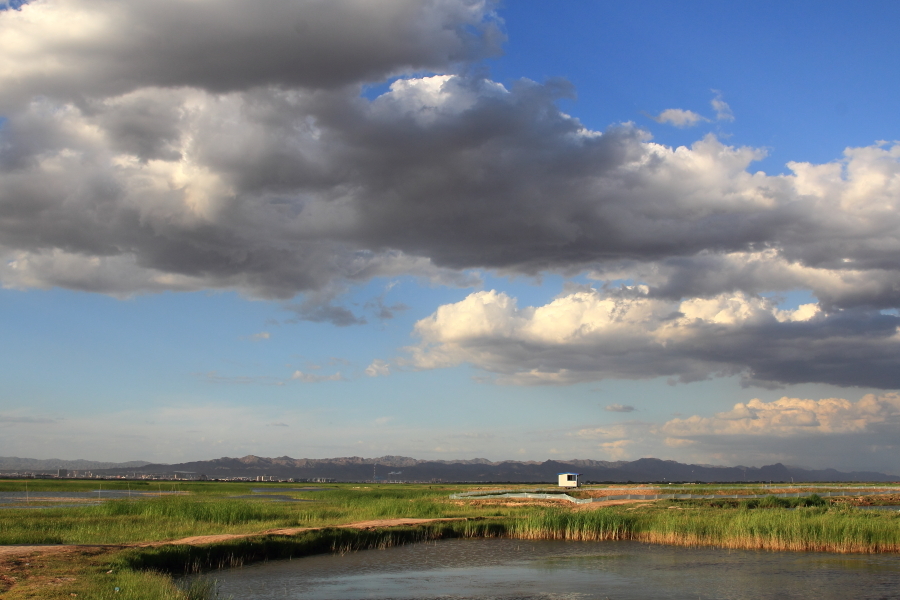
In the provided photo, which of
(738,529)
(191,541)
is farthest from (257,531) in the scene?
(738,529)

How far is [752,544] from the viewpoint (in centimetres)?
4516

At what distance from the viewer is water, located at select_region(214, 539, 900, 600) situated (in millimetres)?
30797

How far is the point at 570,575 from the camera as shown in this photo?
117 feet

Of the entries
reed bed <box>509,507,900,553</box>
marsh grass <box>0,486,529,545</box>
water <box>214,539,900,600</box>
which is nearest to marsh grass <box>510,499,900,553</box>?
reed bed <box>509,507,900,553</box>

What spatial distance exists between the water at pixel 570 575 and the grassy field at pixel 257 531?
2071 mm

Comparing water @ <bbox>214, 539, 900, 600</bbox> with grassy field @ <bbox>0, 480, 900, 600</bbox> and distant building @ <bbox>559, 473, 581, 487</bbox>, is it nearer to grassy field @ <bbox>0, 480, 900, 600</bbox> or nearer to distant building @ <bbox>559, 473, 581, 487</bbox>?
grassy field @ <bbox>0, 480, 900, 600</bbox>

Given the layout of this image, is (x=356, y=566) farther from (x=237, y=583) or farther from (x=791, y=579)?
(x=791, y=579)

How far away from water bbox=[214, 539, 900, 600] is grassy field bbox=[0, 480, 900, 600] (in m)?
2.07

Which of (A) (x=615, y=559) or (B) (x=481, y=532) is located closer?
(A) (x=615, y=559)

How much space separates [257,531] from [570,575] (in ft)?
71.3

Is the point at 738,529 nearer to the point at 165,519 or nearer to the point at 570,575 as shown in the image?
the point at 570,575

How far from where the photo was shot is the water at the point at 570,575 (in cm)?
3080

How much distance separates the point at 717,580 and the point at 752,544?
42.2 ft

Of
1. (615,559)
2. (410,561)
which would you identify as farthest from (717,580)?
(410,561)
